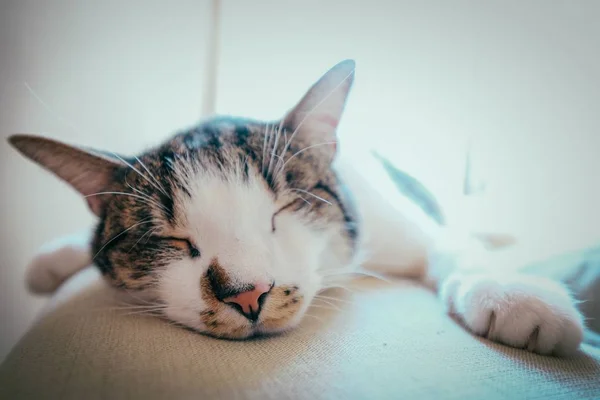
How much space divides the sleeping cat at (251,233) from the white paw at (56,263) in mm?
19

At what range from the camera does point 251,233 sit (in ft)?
1.80

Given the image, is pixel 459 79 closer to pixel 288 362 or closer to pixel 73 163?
pixel 288 362

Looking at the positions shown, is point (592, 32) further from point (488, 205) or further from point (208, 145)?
point (208, 145)

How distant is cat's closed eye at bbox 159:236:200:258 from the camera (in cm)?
56

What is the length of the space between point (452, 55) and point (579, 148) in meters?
0.31

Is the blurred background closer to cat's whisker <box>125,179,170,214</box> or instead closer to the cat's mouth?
cat's whisker <box>125,179,170,214</box>

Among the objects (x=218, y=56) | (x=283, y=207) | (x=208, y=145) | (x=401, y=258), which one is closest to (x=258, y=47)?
(x=218, y=56)

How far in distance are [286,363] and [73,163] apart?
48 centimetres

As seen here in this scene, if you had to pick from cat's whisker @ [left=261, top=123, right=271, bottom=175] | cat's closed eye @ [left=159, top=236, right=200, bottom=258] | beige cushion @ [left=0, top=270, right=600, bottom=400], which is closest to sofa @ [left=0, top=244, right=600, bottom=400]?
beige cushion @ [left=0, top=270, right=600, bottom=400]

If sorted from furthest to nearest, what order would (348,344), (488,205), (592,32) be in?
(488,205) → (592,32) → (348,344)

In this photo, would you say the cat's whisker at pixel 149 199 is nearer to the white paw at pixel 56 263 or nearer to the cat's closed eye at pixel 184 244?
the cat's closed eye at pixel 184 244

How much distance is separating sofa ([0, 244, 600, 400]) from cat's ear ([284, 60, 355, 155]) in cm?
Answer: 34

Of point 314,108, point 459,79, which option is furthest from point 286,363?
point 459,79

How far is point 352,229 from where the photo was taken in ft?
2.49
